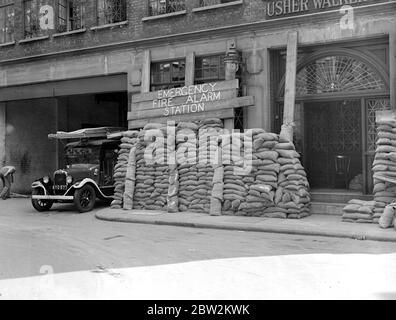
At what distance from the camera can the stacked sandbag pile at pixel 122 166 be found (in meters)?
15.0

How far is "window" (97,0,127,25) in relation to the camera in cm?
1772

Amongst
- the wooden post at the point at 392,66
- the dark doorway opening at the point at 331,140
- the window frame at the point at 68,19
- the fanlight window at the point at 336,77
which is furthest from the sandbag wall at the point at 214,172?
the window frame at the point at 68,19

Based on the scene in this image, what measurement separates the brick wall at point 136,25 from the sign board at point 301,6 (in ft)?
0.99

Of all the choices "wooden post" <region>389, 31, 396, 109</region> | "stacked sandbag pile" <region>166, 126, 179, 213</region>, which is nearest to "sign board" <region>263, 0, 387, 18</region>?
"wooden post" <region>389, 31, 396, 109</region>

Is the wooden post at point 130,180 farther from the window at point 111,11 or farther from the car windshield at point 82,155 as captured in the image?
the window at point 111,11

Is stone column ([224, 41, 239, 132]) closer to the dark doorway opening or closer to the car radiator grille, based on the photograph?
the dark doorway opening

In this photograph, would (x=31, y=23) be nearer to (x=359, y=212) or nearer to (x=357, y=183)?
(x=357, y=183)

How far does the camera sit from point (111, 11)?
17953 millimetres

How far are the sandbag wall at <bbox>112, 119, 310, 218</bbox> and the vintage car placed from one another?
2.97ft

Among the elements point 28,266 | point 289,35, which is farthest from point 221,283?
point 289,35

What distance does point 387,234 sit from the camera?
31.5ft

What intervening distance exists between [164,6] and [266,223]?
874 cm

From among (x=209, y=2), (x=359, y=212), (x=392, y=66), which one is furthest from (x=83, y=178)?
(x=392, y=66)

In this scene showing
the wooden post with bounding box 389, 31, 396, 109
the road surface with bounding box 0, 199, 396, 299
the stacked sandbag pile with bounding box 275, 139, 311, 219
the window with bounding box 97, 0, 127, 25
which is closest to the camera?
the road surface with bounding box 0, 199, 396, 299
